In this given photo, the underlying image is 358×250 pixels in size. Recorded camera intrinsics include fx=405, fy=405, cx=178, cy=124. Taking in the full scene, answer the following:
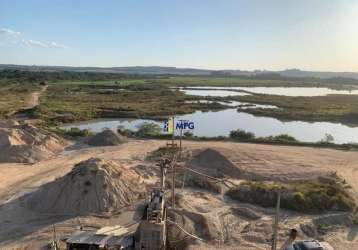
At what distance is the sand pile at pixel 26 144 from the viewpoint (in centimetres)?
2672

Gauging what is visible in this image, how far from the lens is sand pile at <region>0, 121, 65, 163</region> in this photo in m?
26.7

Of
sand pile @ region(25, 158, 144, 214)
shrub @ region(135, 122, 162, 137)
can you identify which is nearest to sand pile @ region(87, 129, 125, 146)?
shrub @ region(135, 122, 162, 137)

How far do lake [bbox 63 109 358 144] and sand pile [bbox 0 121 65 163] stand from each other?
11.1 m

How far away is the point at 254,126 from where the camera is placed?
151 feet

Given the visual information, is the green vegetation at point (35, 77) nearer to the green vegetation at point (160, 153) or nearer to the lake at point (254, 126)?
the lake at point (254, 126)

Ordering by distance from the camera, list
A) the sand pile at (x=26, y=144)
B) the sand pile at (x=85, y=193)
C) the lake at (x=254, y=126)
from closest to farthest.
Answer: the sand pile at (x=85, y=193) < the sand pile at (x=26, y=144) < the lake at (x=254, y=126)

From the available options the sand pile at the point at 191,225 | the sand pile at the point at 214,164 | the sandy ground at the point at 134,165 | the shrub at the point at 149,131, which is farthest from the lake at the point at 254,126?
the sand pile at the point at 191,225

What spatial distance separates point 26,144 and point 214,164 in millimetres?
13365

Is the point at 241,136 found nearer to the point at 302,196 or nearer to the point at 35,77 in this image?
the point at 302,196

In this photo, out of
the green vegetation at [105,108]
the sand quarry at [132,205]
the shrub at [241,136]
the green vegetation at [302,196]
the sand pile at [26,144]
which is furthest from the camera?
the green vegetation at [105,108]

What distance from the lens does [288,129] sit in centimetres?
4481

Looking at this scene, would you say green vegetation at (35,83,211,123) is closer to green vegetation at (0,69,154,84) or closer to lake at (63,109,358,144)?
lake at (63,109,358,144)

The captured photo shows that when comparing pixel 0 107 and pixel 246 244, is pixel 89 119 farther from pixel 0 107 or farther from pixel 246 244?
pixel 246 244

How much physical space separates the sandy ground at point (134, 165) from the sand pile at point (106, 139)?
0.86 metres
